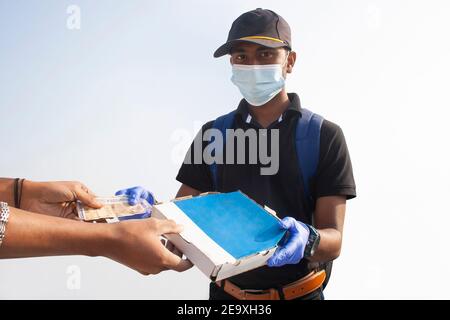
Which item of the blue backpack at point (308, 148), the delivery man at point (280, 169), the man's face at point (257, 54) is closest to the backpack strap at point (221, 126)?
the delivery man at point (280, 169)

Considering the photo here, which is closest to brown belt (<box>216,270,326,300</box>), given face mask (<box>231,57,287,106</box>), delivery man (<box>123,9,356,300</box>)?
delivery man (<box>123,9,356,300</box>)

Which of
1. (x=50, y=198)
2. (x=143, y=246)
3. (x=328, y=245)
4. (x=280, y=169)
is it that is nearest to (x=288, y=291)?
(x=328, y=245)

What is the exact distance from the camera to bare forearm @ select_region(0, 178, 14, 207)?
2011 mm

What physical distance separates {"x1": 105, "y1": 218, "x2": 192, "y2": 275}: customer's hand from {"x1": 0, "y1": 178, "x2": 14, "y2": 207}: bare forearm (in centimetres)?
104

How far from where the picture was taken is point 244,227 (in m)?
1.60

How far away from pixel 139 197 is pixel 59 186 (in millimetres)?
506

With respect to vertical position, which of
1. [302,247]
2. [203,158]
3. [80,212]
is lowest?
[302,247]

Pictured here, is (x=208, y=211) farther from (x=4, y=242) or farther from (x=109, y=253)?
(x=4, y=242)

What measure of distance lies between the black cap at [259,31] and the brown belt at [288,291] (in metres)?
1.68

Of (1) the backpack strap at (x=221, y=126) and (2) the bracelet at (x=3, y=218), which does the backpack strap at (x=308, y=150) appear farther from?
(2) the bracelet at (x=3, y=218)

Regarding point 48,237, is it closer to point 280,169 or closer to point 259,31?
point 280,169

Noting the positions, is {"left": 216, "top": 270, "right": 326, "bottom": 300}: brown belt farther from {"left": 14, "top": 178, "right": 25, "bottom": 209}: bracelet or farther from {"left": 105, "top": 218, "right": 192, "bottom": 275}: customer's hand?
{"left": 14, "top": 178, "right": 25, "bottom": 209}: bracelet

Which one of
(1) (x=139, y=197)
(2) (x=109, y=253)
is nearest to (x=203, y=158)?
(1) (x=139, y=197)

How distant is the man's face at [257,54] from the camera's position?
2420 mm
